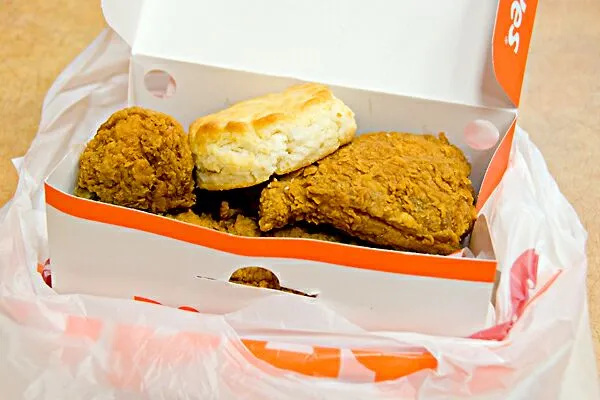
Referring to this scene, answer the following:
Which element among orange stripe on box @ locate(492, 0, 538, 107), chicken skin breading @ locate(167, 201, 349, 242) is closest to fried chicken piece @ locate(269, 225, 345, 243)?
chicken skin breading @ locate(167, 201, 349, 242)

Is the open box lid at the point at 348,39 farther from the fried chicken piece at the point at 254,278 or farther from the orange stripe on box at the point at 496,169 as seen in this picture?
the fried chicken piece at the point at 254,278

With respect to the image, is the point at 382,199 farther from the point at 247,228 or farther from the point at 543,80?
the point at 543,80

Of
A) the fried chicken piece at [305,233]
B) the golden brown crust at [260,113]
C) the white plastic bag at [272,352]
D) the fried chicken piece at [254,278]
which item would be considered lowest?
the white plastic bag at [272,352]

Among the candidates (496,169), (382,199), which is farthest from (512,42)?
(382,199)

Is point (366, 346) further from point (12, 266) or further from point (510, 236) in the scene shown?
point (12, 266)

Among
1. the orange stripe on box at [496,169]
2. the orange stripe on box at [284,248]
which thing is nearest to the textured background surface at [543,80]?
the orange stripe on box at [496,169]
